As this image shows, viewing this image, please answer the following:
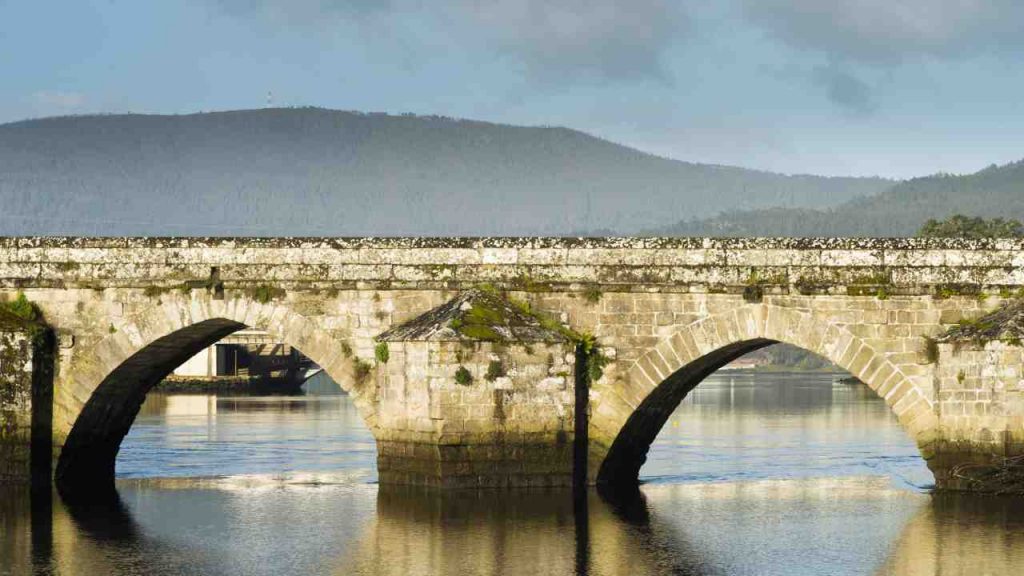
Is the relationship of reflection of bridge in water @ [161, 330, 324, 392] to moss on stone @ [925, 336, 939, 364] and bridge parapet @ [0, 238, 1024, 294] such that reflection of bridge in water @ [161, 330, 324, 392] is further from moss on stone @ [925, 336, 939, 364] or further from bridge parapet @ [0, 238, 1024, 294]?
moss on stone @ [925, 336, 939, 364]

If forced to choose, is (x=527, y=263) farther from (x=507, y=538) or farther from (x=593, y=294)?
(x=507, y=538)

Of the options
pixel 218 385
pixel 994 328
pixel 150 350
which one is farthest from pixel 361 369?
pixel 218 385

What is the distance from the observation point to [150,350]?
1153 inches

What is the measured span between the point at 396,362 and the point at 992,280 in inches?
387

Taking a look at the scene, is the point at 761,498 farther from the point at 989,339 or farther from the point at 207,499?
the point at 207,499

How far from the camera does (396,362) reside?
2700 cm

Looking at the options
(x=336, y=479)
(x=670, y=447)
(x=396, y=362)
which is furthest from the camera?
(x=670, y=447)

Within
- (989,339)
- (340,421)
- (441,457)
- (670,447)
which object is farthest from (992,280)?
(340,421)

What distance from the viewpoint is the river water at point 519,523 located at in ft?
68.5

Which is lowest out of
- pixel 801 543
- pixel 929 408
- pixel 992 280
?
pixel 801 543

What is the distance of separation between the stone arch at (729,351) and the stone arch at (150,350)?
4.04 meters

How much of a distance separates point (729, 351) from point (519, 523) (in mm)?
5948

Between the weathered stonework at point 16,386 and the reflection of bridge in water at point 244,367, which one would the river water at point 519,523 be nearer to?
the weathered stonework at point 16,386

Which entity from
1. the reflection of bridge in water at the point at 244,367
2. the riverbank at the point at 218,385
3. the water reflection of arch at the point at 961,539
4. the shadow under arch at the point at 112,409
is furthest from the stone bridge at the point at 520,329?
the riverbank at the point at 218,385
